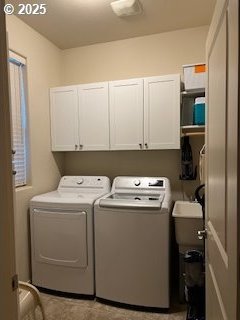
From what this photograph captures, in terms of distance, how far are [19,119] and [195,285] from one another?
7.50ft

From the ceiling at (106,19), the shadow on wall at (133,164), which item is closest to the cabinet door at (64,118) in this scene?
the shadow on wall at (133,164)

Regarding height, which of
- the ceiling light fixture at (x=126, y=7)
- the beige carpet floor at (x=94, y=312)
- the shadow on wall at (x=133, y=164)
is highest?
the ceiling light fixture at (x=126, y=7)

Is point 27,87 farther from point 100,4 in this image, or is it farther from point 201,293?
point 201,293

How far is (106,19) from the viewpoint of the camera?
2.46 m

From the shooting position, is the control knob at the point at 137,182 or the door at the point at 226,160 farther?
the control knob at the point at 137,182

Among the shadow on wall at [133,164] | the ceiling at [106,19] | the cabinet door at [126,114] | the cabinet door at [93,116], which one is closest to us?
the ceiling at [106,19]

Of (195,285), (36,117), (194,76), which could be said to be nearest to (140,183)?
(195,285)

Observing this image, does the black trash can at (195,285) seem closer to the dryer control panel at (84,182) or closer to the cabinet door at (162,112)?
the cabinet door at (162,112)

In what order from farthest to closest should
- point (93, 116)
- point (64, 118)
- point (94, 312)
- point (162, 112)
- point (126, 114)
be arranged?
point (64, 118) → point (93, 116) → point (126, 114) → point (162, 112) → point (94, 312)

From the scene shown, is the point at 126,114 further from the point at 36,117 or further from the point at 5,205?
the point at 5,205

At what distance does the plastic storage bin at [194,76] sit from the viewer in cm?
237

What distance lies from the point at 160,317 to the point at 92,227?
0.97 meters

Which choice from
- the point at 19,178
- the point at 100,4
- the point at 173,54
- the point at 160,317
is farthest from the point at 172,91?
the point at 160,317

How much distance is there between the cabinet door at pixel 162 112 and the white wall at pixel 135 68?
35cm
